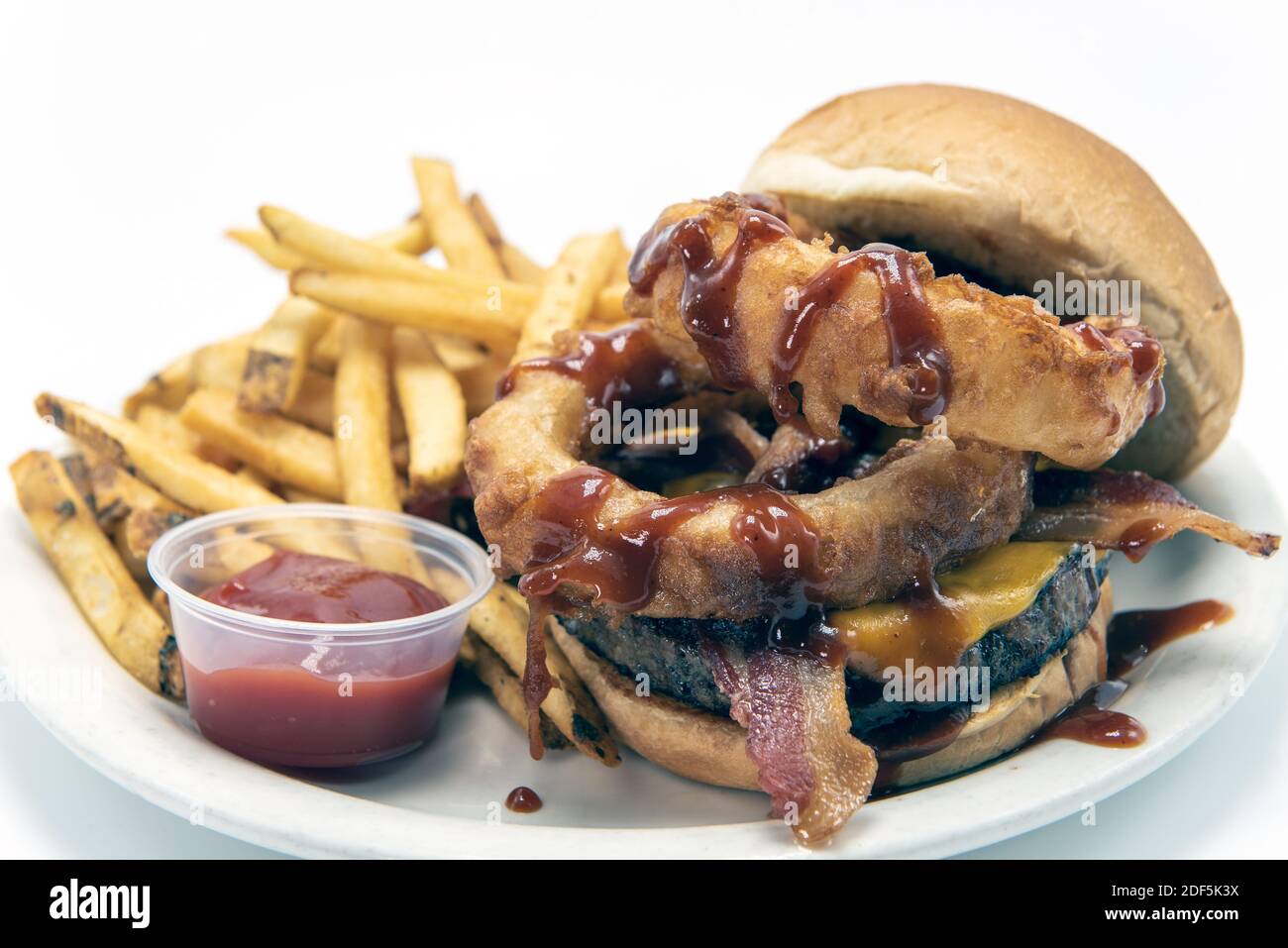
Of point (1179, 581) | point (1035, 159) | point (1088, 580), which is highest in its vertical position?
point (1035, 159)

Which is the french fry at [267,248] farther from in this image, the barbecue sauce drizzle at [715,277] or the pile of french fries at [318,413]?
the barbecue sauce drizzle at [715,277]

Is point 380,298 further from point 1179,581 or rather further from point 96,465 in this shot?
point 1179,581

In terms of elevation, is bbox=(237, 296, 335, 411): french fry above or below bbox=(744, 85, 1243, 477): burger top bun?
below

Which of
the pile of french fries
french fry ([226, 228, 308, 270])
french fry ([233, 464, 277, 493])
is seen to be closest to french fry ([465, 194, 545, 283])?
the pile of french fries

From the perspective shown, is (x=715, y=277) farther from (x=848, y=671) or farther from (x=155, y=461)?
(x=155, y=461)

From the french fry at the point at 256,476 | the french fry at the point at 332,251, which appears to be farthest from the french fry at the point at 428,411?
the french fry at the point at 256,476

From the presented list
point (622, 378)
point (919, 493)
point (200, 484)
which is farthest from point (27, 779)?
point (919, 493)

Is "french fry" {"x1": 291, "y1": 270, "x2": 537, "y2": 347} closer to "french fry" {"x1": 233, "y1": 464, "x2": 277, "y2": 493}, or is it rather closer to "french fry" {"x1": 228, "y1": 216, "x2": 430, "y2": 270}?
"french fry" {"x1": 228, "y1": 216, "x2": 430, "y2": 270}
